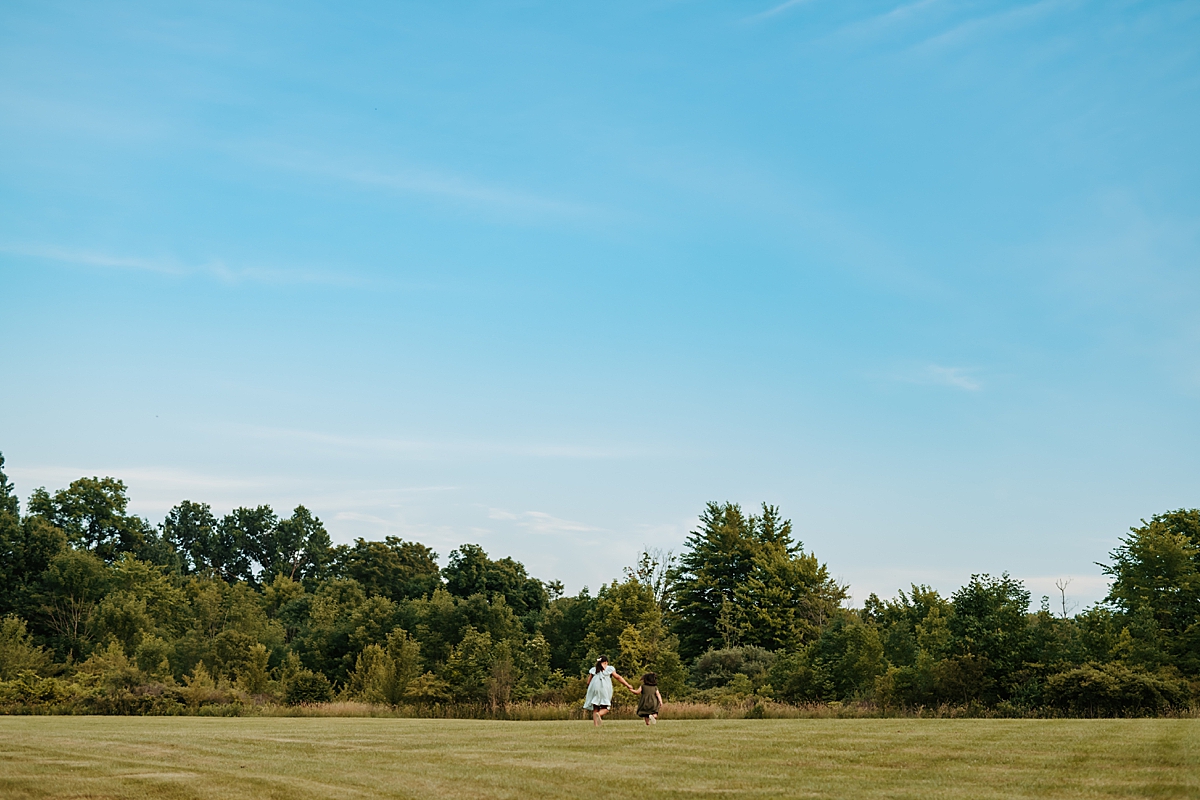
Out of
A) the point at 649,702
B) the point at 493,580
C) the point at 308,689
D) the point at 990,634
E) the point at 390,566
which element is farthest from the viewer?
the point at 390,566

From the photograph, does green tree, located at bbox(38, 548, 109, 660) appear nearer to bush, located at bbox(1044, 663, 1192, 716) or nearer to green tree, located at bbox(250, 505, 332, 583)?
green tree, located at bbox(250, 505, 332, 583)

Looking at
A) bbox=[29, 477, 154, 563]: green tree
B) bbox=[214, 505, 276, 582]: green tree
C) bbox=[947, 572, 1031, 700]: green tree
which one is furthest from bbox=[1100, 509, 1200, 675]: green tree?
bbox=[214, 505, 276, 582]: green tree

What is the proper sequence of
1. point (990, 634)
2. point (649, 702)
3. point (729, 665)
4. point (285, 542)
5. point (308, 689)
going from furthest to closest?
point (285, 542) → point (729, 665) → point (308, 689) → point (990, 634) → point (649, 702)

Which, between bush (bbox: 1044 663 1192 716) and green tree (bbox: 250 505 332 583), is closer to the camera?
→ bush (bbox: 1044 663 1192 716)

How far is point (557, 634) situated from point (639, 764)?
55.9m

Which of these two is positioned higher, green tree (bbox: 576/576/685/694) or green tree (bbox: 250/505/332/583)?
green tree (bbox: 250/505/332/583)

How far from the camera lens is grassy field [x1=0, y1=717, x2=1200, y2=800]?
1336cm

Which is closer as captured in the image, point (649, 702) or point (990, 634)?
point (649, 702)

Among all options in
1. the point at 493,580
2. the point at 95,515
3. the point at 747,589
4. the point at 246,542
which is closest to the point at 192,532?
the point at 246,542

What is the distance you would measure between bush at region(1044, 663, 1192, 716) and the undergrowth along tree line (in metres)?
0.06

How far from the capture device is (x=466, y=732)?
25516mm

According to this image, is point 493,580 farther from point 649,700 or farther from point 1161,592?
point 649,700

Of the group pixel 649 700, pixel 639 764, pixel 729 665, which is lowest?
pixel 729 665

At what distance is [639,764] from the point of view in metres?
16.4
